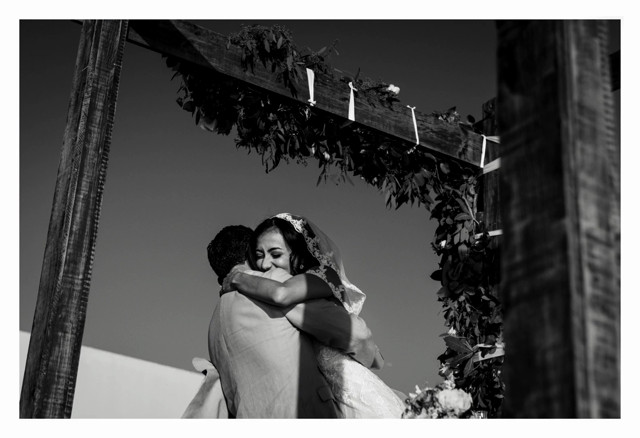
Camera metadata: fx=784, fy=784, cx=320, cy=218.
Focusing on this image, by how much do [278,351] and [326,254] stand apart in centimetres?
64

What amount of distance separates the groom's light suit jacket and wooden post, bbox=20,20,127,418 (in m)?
1.06

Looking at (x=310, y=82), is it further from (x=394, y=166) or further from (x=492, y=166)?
(x=492, y=166)

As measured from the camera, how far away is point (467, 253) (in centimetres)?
432

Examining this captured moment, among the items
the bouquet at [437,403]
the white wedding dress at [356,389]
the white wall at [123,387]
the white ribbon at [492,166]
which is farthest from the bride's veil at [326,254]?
the white wall at [123,387]

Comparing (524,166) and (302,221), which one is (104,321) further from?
(524,166)

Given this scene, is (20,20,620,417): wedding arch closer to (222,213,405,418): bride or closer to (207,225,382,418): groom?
(222,213,405,418): bride

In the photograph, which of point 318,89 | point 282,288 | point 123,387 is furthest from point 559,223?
point 123,387

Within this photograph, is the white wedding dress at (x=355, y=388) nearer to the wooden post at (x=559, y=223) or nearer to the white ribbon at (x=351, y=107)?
the white ribbon at (x=351, y=107)

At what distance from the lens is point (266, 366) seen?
3539 millimetres

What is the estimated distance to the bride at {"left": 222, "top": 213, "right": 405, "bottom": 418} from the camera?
359 cm

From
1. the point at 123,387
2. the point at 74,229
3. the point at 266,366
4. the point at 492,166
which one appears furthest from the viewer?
the point at 123,387

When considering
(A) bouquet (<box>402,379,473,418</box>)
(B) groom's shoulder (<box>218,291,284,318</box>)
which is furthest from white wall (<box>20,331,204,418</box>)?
(A) bouquet (<box>402,379,473,418</box>)
